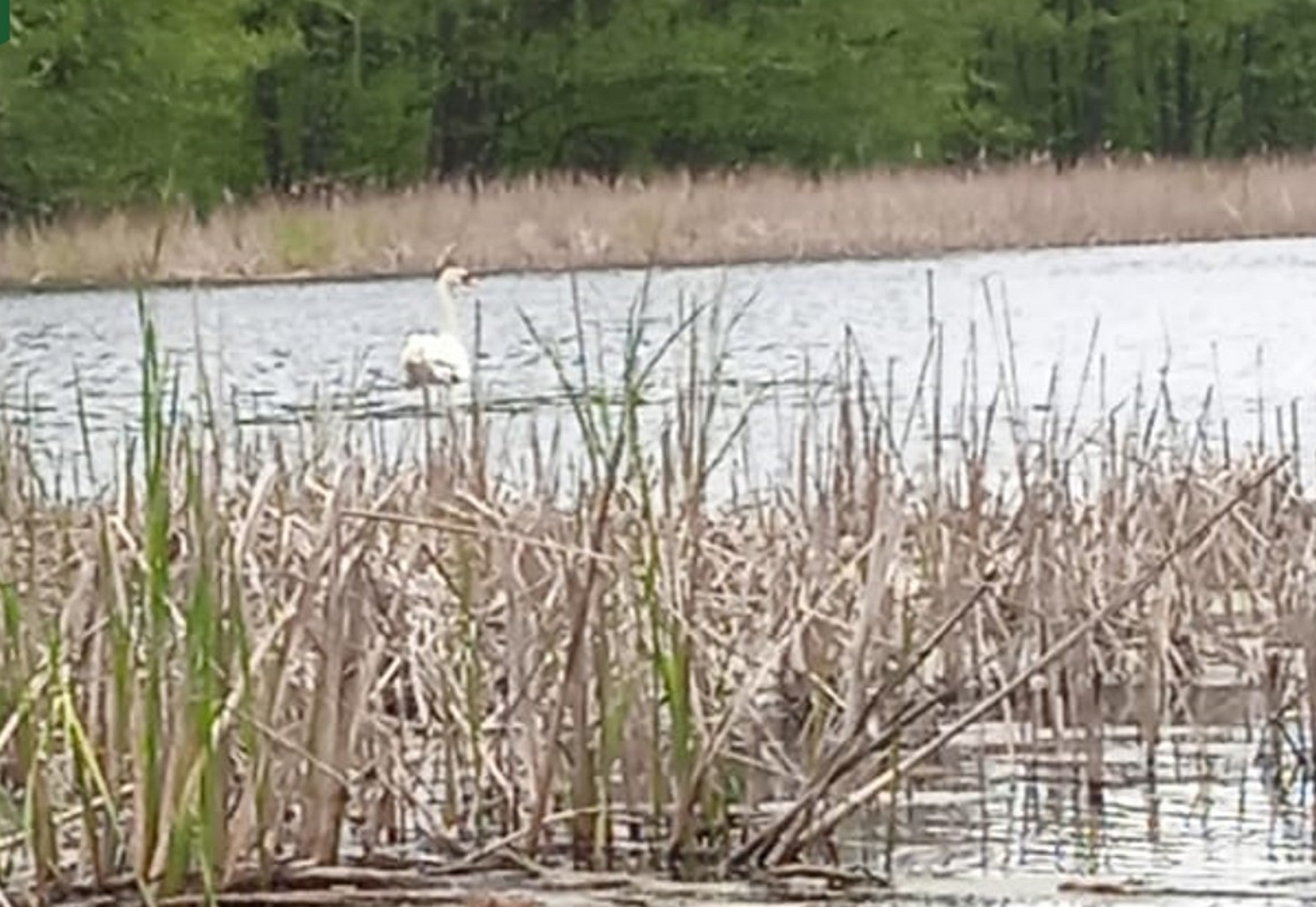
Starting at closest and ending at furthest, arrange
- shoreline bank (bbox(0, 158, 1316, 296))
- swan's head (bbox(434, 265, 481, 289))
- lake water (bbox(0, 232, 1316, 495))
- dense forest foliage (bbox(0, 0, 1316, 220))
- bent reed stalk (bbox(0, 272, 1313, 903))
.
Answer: bent reed stalk (bbox(0, 272, 1313, 903))
lake water (bbox(0, 232, 1316, 495))
swan's head (bbox(434, 265, 481, 289))
shoreline bank (bbox(0, 158, 1316, 296))
dense forest foliage (bbox(0, 0, 1316, 220))

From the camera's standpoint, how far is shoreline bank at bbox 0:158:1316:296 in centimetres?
2181

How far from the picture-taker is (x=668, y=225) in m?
22.5

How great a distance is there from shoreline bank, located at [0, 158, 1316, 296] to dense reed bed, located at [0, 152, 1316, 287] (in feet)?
0.06

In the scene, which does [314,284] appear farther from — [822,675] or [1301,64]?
[1301,64]

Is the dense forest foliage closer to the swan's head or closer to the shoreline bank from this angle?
the shoreline bank

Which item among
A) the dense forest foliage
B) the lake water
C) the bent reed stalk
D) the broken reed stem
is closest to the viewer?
the bent reed stalk

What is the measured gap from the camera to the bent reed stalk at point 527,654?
437 cm

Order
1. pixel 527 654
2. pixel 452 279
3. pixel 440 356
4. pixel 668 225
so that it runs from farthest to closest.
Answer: pixel 668 225 < pixel 452 279 < pixel 440 356 < pixel 527 654

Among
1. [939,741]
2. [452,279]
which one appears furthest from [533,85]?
[939,741]

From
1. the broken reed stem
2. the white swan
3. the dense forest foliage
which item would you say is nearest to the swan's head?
the white swan

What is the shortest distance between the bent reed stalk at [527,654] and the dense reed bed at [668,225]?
48.7ft

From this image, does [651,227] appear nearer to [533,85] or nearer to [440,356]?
[440,356]

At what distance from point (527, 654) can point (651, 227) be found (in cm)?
1606

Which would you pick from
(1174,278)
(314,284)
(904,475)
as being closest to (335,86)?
(314,284)
